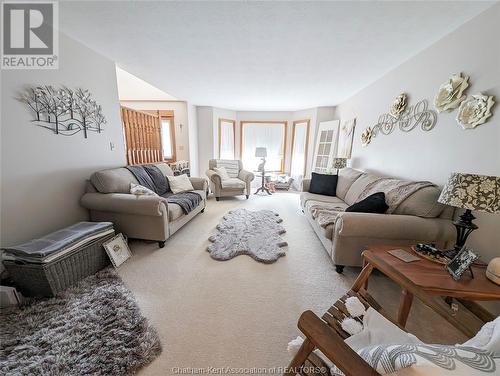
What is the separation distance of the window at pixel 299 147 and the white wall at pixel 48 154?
437cm

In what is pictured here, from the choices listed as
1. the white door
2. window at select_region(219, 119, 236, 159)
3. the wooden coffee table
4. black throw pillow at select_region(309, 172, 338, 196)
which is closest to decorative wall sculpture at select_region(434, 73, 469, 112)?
the wooden coffee table

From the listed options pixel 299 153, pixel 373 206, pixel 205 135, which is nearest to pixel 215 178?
pixel 205 135

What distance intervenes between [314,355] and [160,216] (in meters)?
1.88

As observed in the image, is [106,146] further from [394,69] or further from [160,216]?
[394,69]

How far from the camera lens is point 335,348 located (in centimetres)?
56

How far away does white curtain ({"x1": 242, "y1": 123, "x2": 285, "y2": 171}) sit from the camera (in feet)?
19.1

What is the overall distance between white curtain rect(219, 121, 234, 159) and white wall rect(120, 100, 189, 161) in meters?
1.03

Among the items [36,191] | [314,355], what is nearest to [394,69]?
[314,355]

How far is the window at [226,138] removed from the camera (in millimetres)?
5535

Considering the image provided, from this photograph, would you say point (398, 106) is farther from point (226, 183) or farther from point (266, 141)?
point (266, 141)

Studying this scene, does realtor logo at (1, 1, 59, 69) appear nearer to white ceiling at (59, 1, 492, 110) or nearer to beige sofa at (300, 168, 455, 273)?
white ceiling at (59, 1, 492, 110)

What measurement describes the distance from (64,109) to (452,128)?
12.3 ft

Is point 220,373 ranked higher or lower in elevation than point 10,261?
lower

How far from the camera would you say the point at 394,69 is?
254 cm
